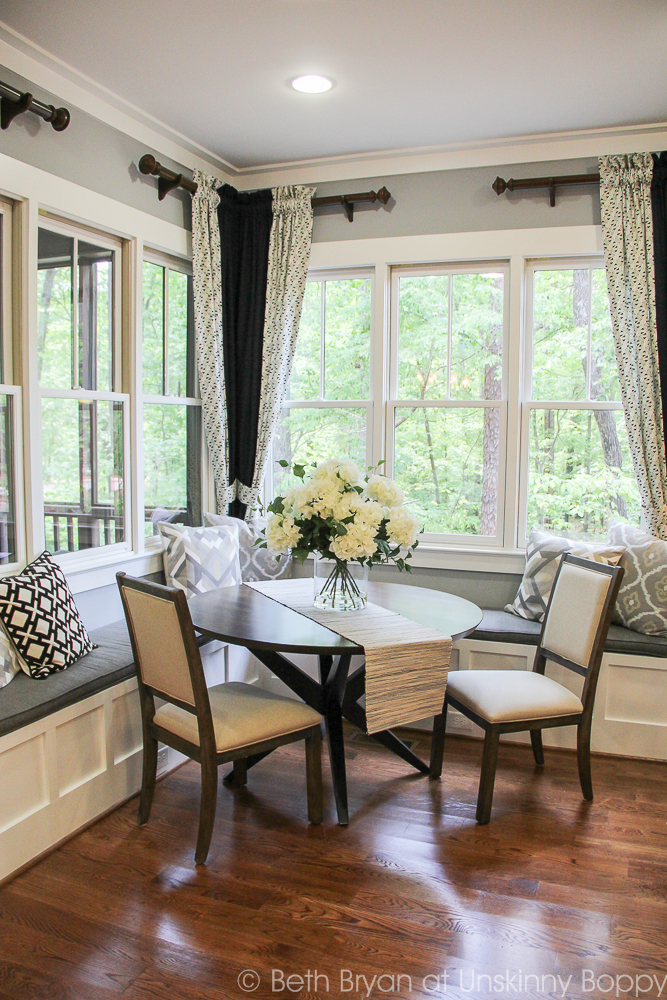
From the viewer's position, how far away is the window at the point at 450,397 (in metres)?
3.95

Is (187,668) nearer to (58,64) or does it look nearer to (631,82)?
(58,64)

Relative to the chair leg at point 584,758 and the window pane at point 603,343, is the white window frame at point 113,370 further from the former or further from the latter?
the window pane at point 603,343

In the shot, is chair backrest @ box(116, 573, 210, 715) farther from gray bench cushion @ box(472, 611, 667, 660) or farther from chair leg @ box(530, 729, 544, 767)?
chair leg @ box(530, 729, 544, 767)

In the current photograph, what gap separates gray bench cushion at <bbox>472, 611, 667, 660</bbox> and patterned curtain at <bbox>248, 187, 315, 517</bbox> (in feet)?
4.97

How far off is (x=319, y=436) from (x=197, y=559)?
107 cm

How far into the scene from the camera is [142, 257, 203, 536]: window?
3.77m

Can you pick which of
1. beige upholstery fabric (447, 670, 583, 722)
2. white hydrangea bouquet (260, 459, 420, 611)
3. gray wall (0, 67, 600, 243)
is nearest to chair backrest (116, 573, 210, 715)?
white hydrangea bouquet (260, 459, 420, 611)

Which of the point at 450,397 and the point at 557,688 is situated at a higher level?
the point at 450,397

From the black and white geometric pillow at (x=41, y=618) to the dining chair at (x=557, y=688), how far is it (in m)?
1.48

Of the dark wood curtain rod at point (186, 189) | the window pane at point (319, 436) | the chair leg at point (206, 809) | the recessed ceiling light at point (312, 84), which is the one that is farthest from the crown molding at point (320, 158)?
the chair leg at point (206, 809)

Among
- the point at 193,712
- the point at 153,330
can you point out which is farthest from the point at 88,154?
the point at 193,712

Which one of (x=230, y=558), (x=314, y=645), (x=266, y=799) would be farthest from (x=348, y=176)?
(x=266, y=799)

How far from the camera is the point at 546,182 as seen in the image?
143 inches

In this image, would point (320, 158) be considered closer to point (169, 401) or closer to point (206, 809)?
point (169, 401)
